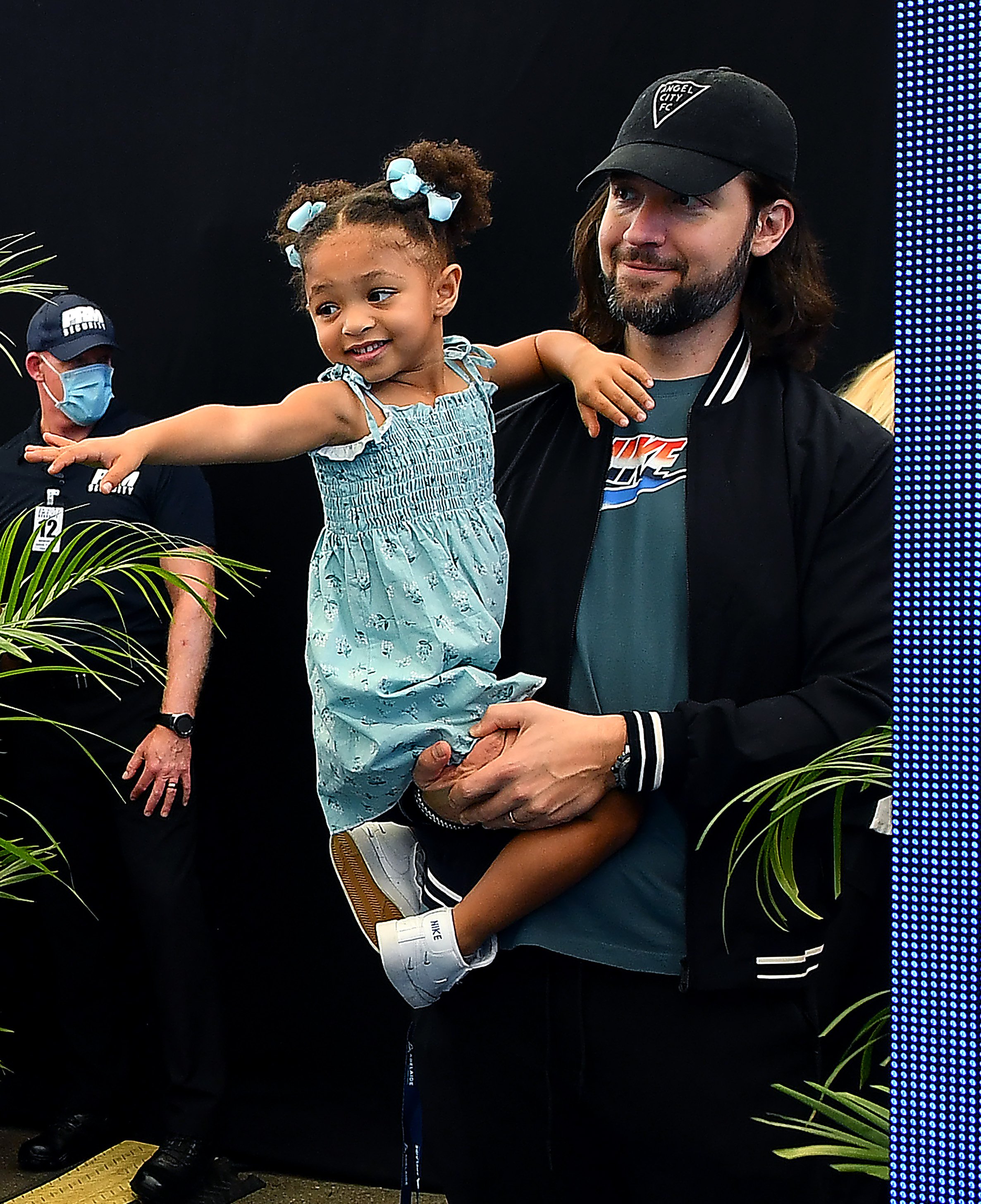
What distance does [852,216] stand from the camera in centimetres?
270

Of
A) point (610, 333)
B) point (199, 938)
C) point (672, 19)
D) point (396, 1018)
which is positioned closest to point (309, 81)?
point (672, 19)

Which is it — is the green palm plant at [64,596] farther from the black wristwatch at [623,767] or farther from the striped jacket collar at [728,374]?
the striped jacket collar at [728,374]

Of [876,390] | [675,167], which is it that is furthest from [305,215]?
[876,390]

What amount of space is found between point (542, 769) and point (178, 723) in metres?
1.68

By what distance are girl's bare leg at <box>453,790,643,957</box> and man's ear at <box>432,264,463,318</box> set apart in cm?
71

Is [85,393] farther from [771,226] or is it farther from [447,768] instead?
[771,226]

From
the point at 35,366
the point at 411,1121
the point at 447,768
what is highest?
the point at 35,366

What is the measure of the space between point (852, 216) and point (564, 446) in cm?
113

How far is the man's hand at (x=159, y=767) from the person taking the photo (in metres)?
3.18

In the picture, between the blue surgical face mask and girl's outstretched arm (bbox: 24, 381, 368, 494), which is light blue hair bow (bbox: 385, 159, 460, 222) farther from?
the blue surgical face mask

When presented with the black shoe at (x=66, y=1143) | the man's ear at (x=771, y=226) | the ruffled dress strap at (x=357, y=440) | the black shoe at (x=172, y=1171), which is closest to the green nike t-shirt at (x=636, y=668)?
the man's ear at (x=771, y=226)

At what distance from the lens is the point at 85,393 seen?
326 cm

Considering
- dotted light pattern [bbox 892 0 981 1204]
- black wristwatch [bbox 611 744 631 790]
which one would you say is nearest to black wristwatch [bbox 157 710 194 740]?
black wristwatch [bbox 611 744 631 790]

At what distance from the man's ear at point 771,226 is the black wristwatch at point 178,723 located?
73.0 inches
